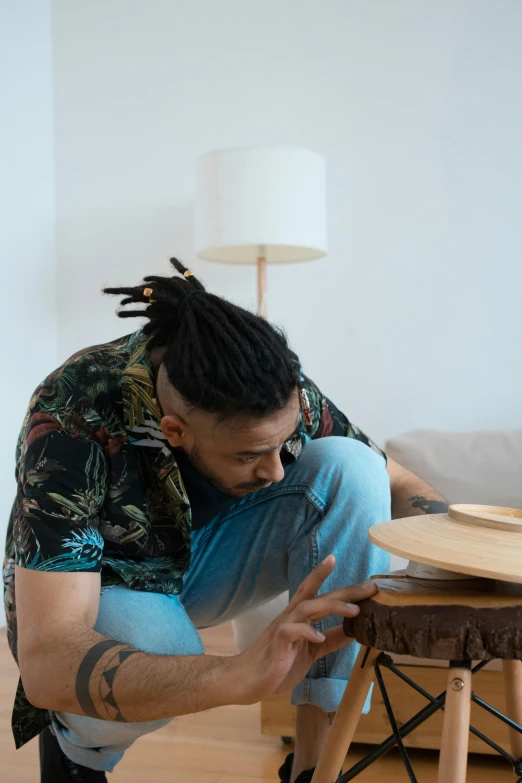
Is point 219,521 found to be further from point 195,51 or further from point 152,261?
point 195,51

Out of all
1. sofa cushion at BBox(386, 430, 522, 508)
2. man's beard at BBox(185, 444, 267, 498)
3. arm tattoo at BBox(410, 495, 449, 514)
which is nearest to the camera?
man's beard at BBox(185, 444, 267, 498)

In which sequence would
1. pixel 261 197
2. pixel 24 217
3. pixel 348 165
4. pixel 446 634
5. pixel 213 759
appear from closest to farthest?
1. pixel 446 634
2. pixel 213 759
3. pixel 261 197
4. pixel 348 165
5. pixel 24 217

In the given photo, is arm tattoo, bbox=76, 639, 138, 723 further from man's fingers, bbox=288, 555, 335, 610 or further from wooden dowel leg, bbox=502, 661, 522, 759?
wooden dowel leg, bbox=502, 661, 522, 759

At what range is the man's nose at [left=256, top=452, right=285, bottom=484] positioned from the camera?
1.04 meters

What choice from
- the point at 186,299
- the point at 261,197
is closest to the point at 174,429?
the point at 186,299

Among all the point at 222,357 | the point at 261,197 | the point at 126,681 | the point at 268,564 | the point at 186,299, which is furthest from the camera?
the point at 261,197

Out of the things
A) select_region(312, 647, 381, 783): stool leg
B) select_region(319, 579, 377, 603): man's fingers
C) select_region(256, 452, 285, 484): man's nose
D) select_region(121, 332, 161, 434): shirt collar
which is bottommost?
select_region(312, 647, 381, 783): stool leg

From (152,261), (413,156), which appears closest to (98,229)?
(152,261)

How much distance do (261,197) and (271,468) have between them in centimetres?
136

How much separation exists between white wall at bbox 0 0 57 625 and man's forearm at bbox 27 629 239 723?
6.10 feet

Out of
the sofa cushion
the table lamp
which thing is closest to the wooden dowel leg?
the sofa cushion

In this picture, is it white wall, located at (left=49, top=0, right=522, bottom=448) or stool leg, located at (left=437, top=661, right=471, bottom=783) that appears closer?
stool leg, located at (left=437, top=661, right=471, bottom=783)

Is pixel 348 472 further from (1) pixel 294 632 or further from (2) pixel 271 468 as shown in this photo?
(1) pixel 294 632

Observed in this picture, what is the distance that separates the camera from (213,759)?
1.58 meters
